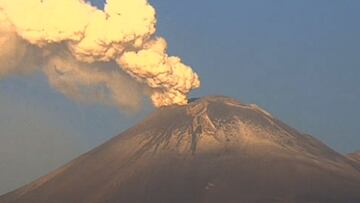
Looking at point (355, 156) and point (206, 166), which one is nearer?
point (206, 166)

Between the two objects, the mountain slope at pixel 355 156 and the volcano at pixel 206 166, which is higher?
the mountain slope at pixel 355 156

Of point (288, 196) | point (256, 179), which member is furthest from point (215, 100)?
point (288, 196)

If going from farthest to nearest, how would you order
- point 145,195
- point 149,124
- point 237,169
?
point 149,124
point 237,169
point 145,195

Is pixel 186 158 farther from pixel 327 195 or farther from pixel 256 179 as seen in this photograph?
pixel 327 195

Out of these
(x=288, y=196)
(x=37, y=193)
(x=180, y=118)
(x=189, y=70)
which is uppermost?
(x=189, y=70)

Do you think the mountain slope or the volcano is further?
the mountain slope

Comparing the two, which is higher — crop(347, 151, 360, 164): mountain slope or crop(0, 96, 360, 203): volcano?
crop(347, 151, 360, 164): mountain slope

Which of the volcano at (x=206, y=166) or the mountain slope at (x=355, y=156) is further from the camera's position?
the mountain slope at (x=355, y=156)

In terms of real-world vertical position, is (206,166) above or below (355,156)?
below
